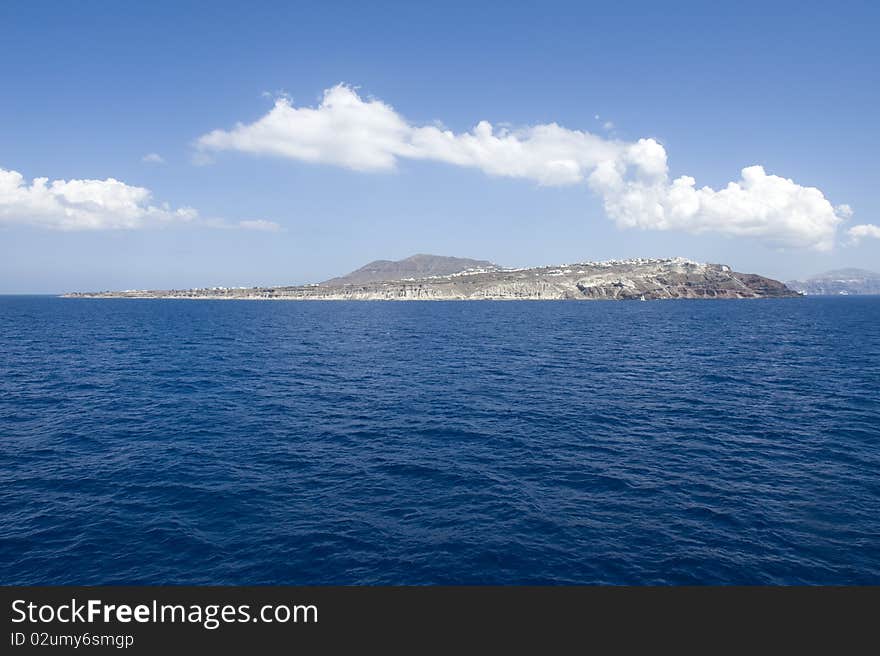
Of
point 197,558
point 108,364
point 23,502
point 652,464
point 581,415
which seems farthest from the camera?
point 108,364

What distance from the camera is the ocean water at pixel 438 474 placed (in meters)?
25.3

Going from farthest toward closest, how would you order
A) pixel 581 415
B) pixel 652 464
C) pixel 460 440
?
pixel 581 415 → pixel 460 440 → pixel 652 464

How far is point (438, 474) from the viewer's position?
3666 centimetres

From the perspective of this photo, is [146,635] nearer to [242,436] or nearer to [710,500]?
[242,436]

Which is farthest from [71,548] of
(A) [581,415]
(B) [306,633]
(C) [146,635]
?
(A) [581,415]

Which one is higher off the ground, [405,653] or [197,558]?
[405,653]

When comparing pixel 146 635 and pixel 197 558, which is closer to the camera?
pixel 146 635

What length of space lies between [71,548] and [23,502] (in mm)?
9519

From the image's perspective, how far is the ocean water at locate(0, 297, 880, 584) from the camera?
2528cm

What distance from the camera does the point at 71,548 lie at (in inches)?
1033

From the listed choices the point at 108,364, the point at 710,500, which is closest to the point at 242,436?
the point at 710,500

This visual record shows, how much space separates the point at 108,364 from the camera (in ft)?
269

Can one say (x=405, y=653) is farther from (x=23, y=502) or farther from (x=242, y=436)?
(x=242, y=436)

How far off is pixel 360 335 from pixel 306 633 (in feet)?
384
